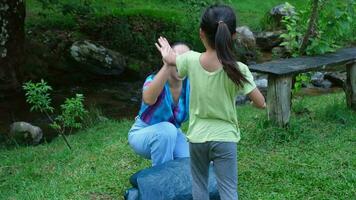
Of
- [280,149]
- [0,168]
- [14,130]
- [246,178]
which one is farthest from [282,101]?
[14,130]

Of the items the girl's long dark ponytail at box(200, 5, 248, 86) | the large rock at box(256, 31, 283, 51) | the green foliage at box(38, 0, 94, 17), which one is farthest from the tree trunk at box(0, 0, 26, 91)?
the girl's long dark ponytail at box(200, 5, 248, 86)

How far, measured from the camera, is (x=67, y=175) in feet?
17.0

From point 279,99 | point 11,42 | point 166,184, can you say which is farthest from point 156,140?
point 11,42

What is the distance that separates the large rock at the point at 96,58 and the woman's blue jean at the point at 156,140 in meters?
7.52

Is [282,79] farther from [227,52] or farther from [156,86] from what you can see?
[227,52]

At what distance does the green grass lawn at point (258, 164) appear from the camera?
4480 mm

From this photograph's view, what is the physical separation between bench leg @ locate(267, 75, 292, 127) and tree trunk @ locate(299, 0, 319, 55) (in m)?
0.97

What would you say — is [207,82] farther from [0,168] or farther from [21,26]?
[21,26]

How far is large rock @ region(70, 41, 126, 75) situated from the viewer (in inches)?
460

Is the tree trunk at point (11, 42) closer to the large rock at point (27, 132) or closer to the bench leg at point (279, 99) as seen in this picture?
the large rock at point (27, 132)

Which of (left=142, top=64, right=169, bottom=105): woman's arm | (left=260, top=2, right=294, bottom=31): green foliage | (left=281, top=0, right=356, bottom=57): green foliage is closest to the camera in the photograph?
(left=142, top=64, right=169, bottom=105): woman's arm

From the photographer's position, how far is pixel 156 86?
3.80 meters

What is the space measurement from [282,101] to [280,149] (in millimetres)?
478

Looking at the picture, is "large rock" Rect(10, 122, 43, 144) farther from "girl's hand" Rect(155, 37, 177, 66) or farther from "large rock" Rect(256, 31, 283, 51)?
"large rock" Rect(256, 31, 283, 51)
